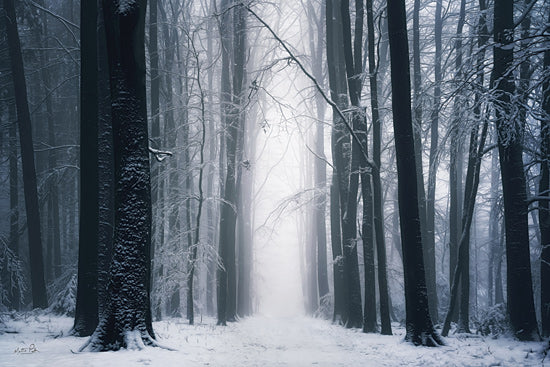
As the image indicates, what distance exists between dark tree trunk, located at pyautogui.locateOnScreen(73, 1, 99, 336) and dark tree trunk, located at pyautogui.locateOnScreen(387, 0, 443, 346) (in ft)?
21.3

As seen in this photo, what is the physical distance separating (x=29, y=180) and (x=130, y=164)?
9.18 metres

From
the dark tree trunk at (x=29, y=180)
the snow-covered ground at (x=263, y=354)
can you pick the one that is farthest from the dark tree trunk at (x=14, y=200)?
the snow-covered ground at (x=263, y=354)

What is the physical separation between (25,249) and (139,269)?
64.0 ft

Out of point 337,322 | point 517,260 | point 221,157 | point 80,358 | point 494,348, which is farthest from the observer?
point 221,157

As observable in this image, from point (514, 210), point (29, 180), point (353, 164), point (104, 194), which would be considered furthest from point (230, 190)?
point (514, 210)

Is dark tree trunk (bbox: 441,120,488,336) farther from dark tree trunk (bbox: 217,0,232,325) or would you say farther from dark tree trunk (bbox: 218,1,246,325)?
dark tree trunk (bbox: 218,1,246,325)

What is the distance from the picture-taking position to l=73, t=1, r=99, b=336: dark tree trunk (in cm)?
771

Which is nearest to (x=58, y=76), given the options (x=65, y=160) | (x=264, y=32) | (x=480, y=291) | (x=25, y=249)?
(x=65, y=160)

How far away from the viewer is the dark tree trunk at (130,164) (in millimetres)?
6086

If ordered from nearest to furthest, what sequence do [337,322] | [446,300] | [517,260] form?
[517,260]
[337,322]
[446,300]

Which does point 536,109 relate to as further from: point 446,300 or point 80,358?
point 446,300

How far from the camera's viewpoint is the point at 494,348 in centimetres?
684

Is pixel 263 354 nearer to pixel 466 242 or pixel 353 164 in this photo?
pixel 466 242

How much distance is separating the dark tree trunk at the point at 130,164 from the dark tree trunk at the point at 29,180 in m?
8.74
